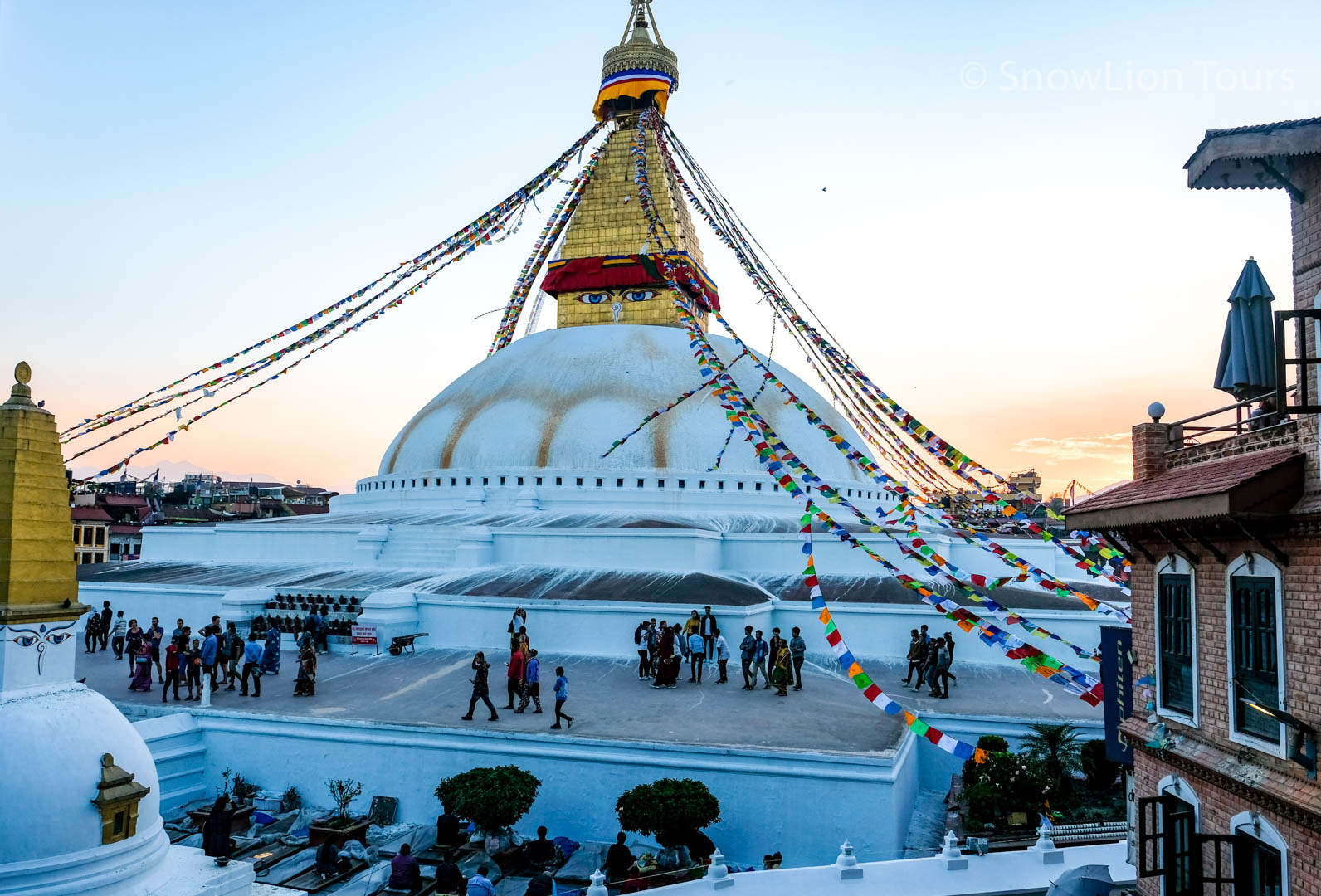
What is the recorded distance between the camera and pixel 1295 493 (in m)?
4.88

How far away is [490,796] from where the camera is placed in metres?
8.23

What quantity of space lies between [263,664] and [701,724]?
6381mm

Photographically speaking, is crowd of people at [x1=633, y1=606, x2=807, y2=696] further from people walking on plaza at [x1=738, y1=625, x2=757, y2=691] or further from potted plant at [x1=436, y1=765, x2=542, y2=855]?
potted plant at [x1=436, y1=765, x2=542, y2=855]

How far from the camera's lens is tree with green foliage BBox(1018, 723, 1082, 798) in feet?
30.4

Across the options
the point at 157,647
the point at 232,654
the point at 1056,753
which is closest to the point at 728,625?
the point at 1056,753

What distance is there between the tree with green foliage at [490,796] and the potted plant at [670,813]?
867 millimetres

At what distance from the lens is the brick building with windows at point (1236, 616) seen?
4.84 m

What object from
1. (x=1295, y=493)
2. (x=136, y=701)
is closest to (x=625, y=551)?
(x=136, y=701)

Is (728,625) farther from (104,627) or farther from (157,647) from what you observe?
(104,627)

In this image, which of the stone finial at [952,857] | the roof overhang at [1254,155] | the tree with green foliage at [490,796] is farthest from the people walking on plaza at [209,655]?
the roof overhang at [1254,155]

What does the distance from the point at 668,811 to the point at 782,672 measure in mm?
3648

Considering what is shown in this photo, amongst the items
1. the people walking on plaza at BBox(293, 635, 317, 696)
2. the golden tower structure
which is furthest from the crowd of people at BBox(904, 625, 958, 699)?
the golden tower structure

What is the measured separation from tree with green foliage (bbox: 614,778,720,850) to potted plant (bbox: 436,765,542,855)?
887 mm

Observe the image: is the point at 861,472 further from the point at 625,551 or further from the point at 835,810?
the point at 835,810
